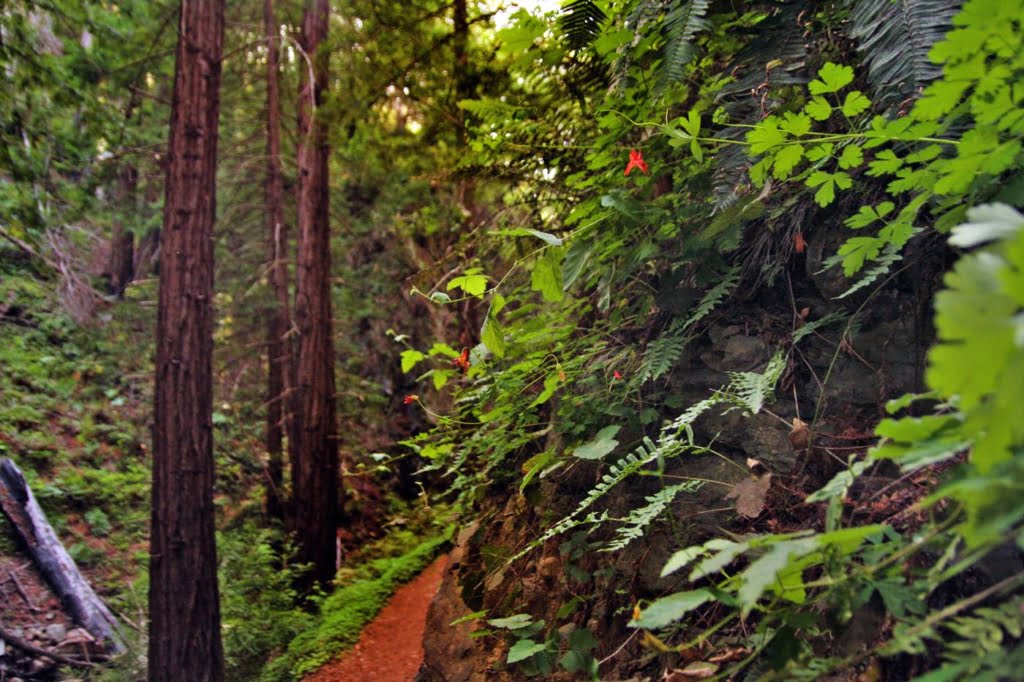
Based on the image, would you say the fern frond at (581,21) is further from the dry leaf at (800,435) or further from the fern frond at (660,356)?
the dry leaf at (800,435)

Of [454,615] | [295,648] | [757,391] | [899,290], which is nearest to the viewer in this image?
[757,391]

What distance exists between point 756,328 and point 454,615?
2927mm

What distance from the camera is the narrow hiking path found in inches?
283

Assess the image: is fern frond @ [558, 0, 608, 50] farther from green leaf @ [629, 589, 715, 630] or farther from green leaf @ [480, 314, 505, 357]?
green leaf @ [629, 589, 715, 630]

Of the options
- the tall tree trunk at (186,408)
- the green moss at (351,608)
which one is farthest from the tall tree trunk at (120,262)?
the tall tree trunk at (186,408)

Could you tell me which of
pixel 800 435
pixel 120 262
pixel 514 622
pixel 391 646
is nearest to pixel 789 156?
pixel 800 435

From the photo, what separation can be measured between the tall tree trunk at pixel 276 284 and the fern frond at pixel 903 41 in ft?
36.0

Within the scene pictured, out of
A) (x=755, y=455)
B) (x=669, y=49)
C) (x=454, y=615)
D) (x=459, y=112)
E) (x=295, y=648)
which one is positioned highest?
(x=459, y=112)

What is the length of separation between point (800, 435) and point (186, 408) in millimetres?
5046

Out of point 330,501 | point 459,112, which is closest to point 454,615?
point 459,112

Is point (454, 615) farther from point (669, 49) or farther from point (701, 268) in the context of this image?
point (669, 49)

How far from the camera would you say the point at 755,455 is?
283 centimetres

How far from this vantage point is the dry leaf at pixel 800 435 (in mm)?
2586

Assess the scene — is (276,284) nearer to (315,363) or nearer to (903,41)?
(315,363)
